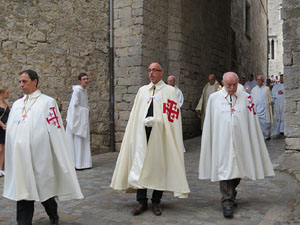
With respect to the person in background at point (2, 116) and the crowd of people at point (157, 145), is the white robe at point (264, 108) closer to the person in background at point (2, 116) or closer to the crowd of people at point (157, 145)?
the crowd of people at point (157, 145)

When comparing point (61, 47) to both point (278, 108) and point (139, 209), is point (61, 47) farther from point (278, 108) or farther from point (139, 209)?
point (278, 108)

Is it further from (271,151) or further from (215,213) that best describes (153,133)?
(271,151)

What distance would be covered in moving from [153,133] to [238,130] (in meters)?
1.01

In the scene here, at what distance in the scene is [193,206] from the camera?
474 centimetres

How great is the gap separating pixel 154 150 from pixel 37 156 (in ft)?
4.41

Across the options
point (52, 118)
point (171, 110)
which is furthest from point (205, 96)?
point (52, 118)

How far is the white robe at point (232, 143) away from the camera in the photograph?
448 centimetres

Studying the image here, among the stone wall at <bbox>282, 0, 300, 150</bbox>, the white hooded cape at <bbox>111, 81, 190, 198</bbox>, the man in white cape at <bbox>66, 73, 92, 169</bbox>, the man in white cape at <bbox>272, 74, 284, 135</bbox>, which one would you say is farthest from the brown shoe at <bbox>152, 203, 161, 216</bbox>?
the man in white cape at <bbox>272, 74, 284, 135</bbox>

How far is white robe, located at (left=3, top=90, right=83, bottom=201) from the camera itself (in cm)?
361

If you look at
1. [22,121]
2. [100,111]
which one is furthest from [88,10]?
[22,121]

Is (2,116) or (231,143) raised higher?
(2,116)

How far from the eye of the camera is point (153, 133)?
14.6ft

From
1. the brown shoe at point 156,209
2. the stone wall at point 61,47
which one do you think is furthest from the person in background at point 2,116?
the brown shoe at point 156,209

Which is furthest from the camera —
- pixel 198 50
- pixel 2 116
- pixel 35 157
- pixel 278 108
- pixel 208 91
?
pixel 278 108
